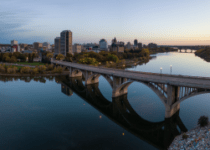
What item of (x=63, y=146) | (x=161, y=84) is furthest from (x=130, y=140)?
(x=161, y=84)

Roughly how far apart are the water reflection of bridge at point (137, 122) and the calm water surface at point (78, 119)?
15 cm

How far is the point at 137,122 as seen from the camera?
101ft

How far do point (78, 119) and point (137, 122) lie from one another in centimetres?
1088

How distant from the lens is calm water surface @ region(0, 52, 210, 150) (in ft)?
77.6

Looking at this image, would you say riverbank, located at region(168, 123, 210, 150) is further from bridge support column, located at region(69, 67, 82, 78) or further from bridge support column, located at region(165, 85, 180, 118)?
bridge support column, located at region(69, 67, 82, 78)

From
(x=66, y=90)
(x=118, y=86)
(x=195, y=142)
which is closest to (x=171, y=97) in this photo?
(x=195, y=142)

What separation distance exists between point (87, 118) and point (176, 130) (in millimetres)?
15551

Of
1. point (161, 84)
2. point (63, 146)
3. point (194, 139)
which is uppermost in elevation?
point (161, 84)

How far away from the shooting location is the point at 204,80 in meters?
30.2

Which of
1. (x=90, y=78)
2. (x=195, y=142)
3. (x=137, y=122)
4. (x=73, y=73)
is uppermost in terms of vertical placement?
(x=73, y=73)

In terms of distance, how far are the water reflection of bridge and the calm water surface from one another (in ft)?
0.48

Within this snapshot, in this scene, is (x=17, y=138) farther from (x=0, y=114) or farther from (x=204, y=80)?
(x=204, y=80)

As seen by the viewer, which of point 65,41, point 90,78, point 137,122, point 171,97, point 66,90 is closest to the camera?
point 171,97

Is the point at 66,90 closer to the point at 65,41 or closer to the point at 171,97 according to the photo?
the point at 171,97
